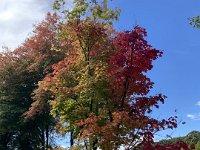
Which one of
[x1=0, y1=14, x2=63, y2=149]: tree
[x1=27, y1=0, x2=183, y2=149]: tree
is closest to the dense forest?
[x1=27, y1=0, x2=183, y2=149]: tree

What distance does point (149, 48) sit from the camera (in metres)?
19.0

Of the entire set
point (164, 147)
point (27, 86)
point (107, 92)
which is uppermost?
point (27, 86)

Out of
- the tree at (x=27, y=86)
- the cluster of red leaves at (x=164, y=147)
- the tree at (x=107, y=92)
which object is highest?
the tree at (x=27, y=86)

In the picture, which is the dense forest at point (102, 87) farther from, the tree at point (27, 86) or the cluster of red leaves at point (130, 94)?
the tree at point (27, 86)

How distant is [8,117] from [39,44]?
6.96 m

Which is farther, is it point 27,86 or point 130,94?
point 27,86

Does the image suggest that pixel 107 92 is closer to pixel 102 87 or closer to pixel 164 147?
pixel 102 87

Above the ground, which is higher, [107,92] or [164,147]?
[107,92]

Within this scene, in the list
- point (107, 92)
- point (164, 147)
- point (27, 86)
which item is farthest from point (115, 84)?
point (27, 86)

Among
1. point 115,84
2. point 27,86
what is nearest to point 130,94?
point 115,84

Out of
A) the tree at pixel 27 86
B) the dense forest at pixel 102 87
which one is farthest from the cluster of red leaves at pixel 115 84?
the tree at pixel 27 86

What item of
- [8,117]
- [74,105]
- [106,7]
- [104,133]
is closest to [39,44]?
[8,117]

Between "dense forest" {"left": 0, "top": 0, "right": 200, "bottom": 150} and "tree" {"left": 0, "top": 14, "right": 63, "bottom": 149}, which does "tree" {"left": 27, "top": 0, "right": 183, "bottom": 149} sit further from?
"tree" {"left": 0, "top": 14, "right": 63, "bottom": 149}

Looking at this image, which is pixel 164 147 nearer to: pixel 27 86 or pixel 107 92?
pixel 107 92
